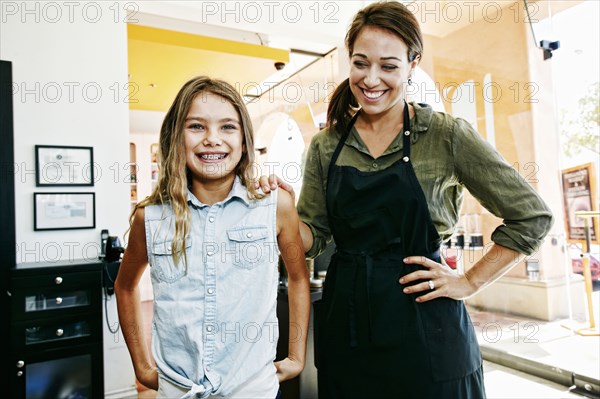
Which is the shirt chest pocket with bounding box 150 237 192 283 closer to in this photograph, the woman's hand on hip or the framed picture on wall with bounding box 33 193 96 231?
the woman's hand on hip

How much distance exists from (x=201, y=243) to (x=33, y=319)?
2013 mm

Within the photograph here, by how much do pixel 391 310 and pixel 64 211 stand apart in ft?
8.48

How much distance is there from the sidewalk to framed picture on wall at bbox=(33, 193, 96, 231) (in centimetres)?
267

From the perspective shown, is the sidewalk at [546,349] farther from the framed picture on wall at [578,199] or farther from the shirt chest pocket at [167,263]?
the shirt chest pocket at [167,263]

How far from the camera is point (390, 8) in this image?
113 cm

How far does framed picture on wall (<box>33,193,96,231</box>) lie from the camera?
112 inches

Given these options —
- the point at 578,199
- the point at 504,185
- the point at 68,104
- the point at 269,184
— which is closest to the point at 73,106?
the point at 68,104

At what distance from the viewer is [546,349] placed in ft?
10.2

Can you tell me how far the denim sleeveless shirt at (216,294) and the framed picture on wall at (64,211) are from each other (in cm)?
214

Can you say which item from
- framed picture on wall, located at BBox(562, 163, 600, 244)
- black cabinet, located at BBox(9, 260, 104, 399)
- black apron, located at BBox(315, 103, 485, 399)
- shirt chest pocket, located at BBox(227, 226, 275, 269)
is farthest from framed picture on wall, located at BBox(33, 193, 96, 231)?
framed picture on wall, located at BBox(562, 163, 600, 244)

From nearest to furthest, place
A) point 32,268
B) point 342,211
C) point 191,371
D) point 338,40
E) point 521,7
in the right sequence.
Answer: point 191,371 < point 342,211 < point 32,268 < point 521,7 < point 338,40

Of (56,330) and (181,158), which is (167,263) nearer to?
(181,158)

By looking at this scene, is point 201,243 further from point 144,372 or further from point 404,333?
point 404,333

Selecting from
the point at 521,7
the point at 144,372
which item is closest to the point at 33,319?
the point at 144,372
